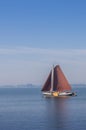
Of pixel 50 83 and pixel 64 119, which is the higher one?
pixel 50 83

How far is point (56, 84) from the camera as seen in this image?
179875 millimetres

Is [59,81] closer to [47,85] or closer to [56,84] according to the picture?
[56,84]

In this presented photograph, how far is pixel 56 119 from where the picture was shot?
9038 cm

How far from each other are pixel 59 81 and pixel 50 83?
407cm

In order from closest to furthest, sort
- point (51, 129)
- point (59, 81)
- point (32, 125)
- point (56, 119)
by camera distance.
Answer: point (51, 129)
point (32, 125)
point (56, 119)
point (59, 81)

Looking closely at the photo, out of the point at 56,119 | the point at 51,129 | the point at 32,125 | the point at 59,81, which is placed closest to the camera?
the point at 51,129

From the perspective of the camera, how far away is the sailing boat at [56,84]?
179m

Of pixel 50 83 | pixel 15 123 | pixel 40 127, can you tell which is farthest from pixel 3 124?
pixel 50 83

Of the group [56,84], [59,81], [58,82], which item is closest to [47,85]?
[56,84]

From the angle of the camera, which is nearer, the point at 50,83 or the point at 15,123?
the point at 15,123

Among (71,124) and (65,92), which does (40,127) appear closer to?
(71,124)

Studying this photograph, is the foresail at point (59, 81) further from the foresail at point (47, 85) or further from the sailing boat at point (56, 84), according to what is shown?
the foresail at point (47, 85)

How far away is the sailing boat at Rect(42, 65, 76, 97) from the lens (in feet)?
589

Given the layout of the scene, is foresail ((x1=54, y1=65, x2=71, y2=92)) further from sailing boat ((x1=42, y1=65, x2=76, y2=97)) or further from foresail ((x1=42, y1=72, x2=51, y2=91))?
foresail ((x1=42, y1=72, x2=51, y2=91))
